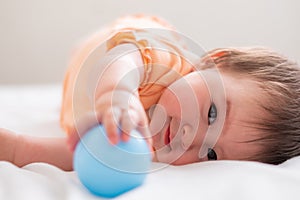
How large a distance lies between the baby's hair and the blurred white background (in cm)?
101

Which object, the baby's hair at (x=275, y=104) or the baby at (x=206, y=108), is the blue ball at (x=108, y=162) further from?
the baby's hair at (x=275, y=104)

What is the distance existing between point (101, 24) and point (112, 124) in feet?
4.26

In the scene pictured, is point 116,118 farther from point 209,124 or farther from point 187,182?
point 209,124

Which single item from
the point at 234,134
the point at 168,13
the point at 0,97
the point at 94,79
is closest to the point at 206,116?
the point at 234,134

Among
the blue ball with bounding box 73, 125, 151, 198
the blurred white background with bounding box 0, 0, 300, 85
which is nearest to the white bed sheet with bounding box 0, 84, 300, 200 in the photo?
the blue ball with bounding box 73, 125, 151, 198

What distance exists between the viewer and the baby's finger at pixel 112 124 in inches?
21.6

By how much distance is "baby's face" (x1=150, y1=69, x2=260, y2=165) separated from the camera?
2.49 feet

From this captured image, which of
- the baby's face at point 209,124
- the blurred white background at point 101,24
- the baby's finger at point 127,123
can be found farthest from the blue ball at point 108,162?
the blurred white background at point 101,24

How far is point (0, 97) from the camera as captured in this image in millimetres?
1159

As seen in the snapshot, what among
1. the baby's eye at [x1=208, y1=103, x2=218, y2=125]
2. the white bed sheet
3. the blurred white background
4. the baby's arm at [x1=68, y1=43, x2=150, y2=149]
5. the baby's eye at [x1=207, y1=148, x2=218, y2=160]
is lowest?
the blurred white background

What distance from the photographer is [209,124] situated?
2.58 ft

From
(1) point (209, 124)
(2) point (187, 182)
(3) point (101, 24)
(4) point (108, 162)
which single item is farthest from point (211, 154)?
(3) point (101, 24)

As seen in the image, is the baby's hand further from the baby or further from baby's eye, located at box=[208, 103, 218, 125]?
baby's eye, located at box=[208, 103, 218, 125]

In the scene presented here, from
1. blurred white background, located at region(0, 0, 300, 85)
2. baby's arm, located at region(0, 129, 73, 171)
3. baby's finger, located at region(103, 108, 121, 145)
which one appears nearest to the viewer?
baby's finger, located at region(103, 108, 121, 145)
